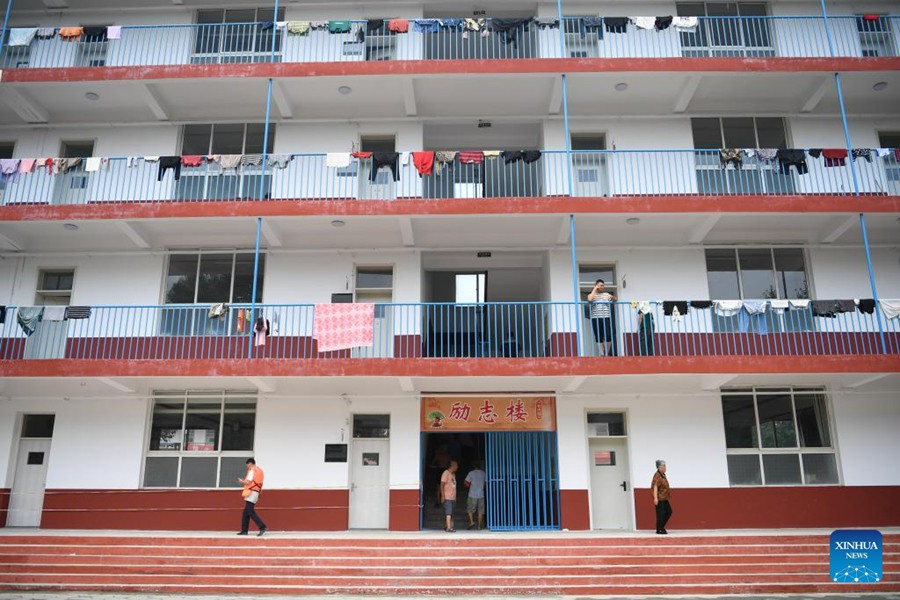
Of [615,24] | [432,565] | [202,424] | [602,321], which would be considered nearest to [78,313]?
[202,424]

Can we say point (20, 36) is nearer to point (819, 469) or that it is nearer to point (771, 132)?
point (771, 132)

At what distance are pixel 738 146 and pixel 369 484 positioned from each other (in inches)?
445

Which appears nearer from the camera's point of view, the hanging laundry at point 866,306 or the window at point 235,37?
the hanging laundry at point 866,306

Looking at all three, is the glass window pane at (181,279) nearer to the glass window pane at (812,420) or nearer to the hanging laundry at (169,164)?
the hanging laundry at (169,164)

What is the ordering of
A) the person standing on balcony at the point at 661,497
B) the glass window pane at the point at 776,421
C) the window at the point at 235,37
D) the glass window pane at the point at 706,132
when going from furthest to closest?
1. the window at the point at 235,37
2. the glass window pane at the point at 706,132
3. the glass window pane at the point at 776,421
4. the person standing on balcony at the point at 661,497

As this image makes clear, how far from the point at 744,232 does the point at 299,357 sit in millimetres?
10060

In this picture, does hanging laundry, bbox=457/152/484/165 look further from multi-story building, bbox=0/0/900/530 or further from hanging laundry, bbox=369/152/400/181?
hanging laundry, bbox=369/152/400/181

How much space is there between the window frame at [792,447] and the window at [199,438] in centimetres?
1005

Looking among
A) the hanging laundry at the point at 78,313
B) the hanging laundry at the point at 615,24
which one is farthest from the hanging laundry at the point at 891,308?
the hanging laundry at the point at 78,313

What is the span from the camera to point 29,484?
569 inches

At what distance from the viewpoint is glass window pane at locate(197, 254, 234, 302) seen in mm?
15344

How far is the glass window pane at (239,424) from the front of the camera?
1445cm

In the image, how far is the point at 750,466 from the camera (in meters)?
14.0

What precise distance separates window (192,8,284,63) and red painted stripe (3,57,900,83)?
175 cm
